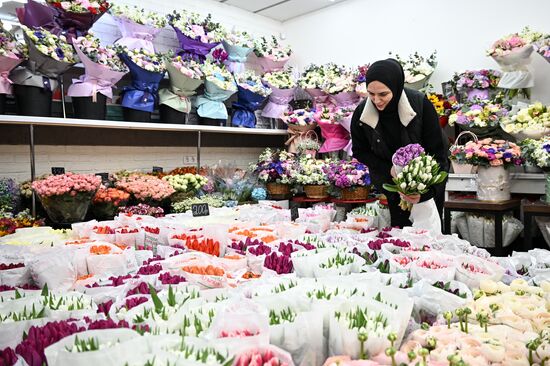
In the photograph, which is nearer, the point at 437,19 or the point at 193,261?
the point at 193,261

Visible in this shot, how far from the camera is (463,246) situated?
1.88 m

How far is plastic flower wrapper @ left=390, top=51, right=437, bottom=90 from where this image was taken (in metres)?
4.84

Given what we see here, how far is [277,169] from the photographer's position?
506 cm

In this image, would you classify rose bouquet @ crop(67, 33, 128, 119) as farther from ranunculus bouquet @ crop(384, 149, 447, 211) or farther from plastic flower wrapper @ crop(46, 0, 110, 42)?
ranunculus bouquet @ crop(384, 149, 447, 211)

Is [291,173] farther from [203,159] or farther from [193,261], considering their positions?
[193,261]

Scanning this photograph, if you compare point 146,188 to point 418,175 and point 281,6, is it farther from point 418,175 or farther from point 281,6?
point 281,6

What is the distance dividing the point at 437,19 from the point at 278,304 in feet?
16.5

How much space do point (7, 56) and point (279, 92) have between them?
3.04 metres

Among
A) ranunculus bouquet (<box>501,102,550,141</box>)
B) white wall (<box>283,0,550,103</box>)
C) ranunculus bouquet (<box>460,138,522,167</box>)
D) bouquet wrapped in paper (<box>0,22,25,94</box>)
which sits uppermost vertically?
white wall (<box>283,0,550,103</box>)

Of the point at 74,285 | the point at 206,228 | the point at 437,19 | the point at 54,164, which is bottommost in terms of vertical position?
the point at 74,285

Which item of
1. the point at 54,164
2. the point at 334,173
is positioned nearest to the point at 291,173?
the point at 334,173

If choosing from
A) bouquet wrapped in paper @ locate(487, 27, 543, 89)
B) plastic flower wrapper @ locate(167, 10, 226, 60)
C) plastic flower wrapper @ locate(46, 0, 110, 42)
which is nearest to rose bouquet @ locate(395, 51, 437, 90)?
bouquet wrapped in paper @ locate(487, 27, 543, 89)

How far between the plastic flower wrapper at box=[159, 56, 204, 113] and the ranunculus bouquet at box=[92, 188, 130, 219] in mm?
1329

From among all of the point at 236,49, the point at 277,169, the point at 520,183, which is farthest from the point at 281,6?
the point at 520,183
